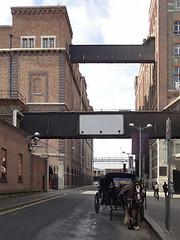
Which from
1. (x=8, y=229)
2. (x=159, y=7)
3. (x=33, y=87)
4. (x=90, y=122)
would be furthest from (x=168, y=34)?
(x=8, y=229)

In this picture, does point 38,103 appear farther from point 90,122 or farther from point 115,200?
point 115,200

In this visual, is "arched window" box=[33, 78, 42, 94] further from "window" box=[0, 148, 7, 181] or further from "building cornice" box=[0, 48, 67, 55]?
"window" box=[0, 148, 7, 181]

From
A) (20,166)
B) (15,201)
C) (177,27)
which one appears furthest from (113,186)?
(177,27)

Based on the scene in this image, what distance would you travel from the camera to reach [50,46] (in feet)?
197

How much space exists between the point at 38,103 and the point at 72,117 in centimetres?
2265

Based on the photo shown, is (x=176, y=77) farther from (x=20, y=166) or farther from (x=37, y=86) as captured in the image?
(x=20, y=166)

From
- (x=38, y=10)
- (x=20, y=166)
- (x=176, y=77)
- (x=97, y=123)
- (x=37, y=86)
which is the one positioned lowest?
(x=20, y=166)

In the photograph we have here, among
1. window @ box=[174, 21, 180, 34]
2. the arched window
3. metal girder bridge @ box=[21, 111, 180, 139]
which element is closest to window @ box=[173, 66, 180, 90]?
window @ box=[174, 21, 180, 34]

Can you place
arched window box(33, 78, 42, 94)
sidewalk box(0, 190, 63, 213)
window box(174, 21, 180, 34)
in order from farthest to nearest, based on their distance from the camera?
1. arched window box(33, 78, 42, 94)
2. window box(174, 21, 180, 34)
3. sidewalk box(0, 190, 63, 213)

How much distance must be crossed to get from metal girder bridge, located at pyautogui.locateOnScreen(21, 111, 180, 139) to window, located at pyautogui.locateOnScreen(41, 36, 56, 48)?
2620 cm

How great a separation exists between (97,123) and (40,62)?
26497 millimetres

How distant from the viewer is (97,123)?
→ 119 feet

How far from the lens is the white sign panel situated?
36000mm

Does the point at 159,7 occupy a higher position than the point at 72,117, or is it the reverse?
the point at 159,7
